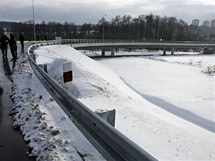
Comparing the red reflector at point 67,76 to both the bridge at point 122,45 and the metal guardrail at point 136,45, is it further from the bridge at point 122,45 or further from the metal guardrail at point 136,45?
the metal guardrail at point 136,45

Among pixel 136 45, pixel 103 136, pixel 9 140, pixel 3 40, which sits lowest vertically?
pixel 136 45

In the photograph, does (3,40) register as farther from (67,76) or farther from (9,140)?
(9,140)

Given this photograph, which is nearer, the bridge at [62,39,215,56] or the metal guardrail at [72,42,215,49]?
the bridge at [62,39,215,56]

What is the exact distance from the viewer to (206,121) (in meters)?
13.2

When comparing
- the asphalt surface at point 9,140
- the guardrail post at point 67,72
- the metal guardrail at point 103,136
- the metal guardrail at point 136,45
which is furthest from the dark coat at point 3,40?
the metal guardrail at point 136,45

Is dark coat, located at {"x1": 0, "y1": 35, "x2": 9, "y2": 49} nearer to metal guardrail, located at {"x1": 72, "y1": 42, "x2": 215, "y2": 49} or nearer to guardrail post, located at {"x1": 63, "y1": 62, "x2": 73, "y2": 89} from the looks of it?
guardrail post, located at {"x1": 63, "y1": 62, "x2": 73, "y2": 89}

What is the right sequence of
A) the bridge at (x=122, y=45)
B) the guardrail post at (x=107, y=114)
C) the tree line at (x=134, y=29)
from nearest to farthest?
the guardrail post at (x=107, y=114) < the bridge at (x=122, y=45) < the tree line at (x=134, y=29)

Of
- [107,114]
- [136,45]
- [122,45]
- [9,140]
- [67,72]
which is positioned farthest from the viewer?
[136,45]

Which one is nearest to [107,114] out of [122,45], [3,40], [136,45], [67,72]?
[67,72]

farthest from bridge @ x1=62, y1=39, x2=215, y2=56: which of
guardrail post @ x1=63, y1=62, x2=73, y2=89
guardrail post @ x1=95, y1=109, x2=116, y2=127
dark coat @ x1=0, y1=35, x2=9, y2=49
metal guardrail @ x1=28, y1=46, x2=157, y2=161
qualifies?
guardrail post @ x1=95, y1=109, x2=116, y2=127

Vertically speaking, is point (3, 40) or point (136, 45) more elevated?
point (3, 40)

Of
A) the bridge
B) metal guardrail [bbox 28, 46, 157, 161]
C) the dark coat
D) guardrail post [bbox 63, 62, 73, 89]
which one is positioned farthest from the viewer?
the bridge

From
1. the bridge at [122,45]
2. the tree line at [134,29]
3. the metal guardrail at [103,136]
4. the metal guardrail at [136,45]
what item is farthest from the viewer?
the tree line at [134,29]

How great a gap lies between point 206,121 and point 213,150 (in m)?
5.30
